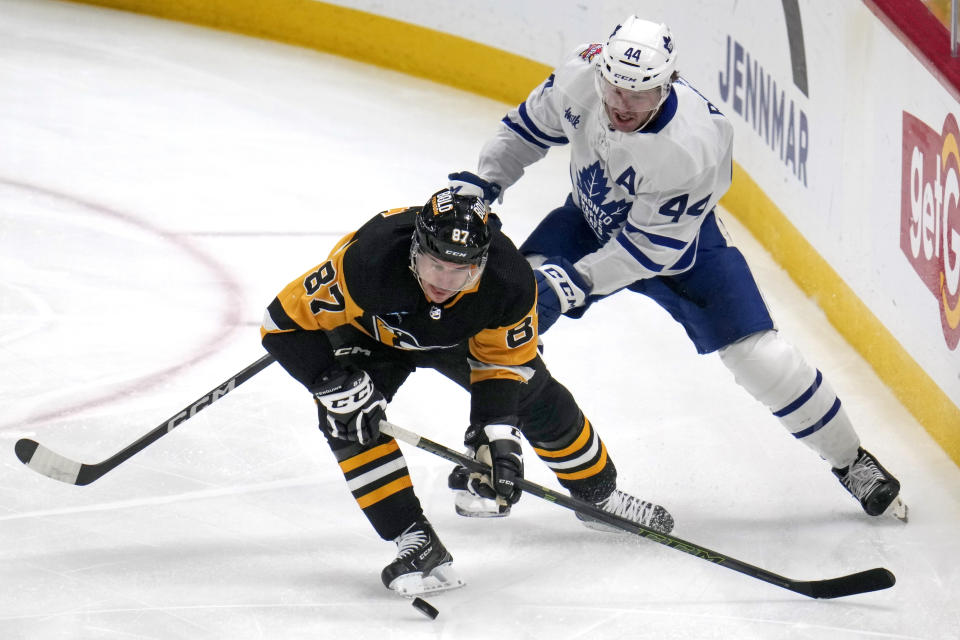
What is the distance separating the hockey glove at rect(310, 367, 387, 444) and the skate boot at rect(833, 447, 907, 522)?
4.26ft

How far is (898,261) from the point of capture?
3.79 meters

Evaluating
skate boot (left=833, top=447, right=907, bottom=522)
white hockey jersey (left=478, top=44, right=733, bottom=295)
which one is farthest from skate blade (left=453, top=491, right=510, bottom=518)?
skate boot (left=833, top=447, right=907, bottom=522)

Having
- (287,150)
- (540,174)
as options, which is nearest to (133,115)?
(287,150)

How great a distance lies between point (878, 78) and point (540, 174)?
6.12 feet

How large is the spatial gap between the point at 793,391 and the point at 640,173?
66cm

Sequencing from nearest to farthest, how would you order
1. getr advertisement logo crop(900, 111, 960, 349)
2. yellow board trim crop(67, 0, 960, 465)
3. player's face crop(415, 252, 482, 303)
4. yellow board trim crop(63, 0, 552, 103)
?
1. player's face crop(415, 252, 482, 303)
2. getr advertisement logo crop(900, 111, 960, 349)
3. yellow board trim crop(67, 0, 960, 465)
4. yellow board trim crop(63, 0, 552, 103)

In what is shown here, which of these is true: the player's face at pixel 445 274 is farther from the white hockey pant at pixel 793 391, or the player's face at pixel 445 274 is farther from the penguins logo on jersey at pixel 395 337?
the white hockey pant at pixel 793 391

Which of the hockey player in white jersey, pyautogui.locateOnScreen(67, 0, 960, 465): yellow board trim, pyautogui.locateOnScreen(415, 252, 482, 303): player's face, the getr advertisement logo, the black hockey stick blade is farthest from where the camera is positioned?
pyautogui.locateOnScreen(67, 0, 960, 465): yellow board trim

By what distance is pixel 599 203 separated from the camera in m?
3.26

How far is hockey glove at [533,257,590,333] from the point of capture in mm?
3082

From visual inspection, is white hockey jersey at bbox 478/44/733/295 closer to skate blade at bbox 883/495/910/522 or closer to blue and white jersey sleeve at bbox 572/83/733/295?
blue and white jersey sleeve at bbox 572/83/733/295

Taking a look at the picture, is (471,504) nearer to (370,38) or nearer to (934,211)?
(934,211)

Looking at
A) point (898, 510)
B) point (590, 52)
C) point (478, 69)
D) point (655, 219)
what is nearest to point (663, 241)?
point (655, 219)

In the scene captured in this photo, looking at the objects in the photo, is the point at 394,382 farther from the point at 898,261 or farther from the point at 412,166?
the point at 412,166
